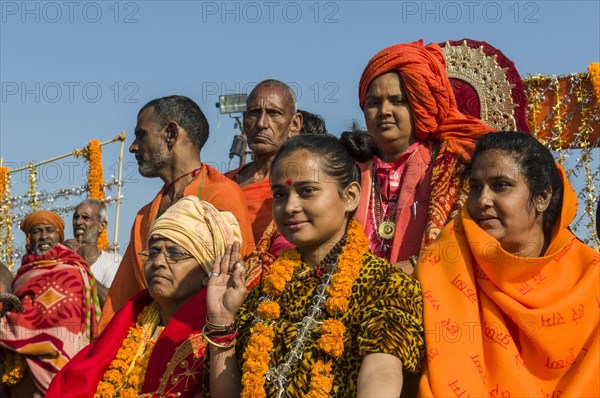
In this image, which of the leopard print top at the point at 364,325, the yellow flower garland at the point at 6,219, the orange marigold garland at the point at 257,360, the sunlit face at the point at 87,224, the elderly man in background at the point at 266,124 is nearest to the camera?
the leopard print top at the point at 364,325

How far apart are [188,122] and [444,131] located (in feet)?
5.84

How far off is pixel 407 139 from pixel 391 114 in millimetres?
175

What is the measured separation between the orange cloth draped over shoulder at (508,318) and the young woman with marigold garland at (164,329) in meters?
1.25

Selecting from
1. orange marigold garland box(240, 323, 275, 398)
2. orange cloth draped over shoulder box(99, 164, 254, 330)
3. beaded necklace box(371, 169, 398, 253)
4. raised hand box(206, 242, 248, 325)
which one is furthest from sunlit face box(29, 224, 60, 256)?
orange marigold garland box(240, 323, 275, 398)

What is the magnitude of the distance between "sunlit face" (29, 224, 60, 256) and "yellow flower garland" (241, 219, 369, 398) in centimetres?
436

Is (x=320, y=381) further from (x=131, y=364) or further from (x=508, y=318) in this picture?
(x=131, y=364)

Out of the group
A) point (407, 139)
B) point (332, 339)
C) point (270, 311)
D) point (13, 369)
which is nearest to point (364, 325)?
point (332, 339)

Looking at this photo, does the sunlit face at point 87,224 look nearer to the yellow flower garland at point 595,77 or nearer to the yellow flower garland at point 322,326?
the yellow flower garland at point 595,77

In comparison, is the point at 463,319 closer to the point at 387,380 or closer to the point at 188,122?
the point at 387,380

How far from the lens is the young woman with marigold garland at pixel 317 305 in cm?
387

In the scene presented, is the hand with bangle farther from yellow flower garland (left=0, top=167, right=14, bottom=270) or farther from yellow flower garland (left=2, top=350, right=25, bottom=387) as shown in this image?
yellow flower garland (left=0, top=167, right=14, bottom=270)

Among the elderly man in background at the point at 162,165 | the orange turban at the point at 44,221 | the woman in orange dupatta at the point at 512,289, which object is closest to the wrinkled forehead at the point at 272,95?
the elderly man in background at the point at 162,165

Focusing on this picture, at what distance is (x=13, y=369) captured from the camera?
23.6 ft

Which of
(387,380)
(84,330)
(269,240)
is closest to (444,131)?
(269,240)
